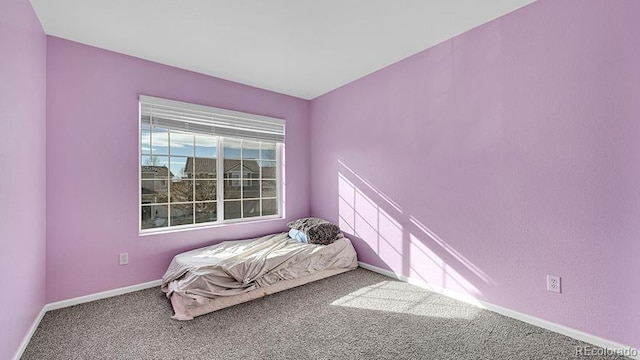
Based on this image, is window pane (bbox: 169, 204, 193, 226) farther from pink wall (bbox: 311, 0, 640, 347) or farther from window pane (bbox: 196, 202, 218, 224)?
pink wall (bbox: 311, 0, 640, 347)

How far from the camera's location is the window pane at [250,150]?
3.79m

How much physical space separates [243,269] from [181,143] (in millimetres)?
1717

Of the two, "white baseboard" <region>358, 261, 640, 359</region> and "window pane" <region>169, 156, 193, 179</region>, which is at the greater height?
"window pane" <region>169, 156, 193, 179</region>

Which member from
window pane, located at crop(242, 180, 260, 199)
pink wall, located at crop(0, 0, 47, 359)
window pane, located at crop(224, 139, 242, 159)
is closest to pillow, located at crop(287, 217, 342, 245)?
window pane, located at crop(242, 180, 260, 199)

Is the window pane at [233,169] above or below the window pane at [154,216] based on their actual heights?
above

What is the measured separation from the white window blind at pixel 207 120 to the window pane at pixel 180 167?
35 cm

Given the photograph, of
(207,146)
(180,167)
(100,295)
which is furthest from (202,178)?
(100,295)

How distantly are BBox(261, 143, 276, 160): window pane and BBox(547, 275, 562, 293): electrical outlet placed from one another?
3.40m

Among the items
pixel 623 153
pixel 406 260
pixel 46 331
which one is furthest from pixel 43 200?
pixel 623 153

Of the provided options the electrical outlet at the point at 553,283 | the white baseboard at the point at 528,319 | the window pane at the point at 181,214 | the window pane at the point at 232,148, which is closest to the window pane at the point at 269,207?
the window pane at the point at 232,148

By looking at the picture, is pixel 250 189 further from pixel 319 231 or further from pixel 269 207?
pixel 319 231

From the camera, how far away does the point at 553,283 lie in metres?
2.01

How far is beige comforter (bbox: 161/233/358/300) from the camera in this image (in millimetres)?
Result: 2421

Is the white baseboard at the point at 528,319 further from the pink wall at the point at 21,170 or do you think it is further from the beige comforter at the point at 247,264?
the pink wall at the point at 21,170
